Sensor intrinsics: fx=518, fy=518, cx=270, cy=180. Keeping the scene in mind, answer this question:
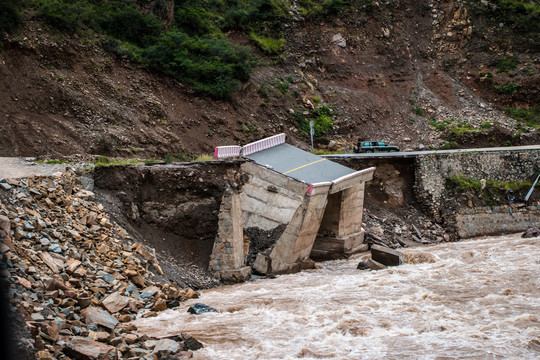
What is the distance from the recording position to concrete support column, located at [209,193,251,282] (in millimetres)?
15992

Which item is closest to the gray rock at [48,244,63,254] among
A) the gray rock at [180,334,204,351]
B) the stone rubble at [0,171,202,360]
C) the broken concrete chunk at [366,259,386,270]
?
the stone rubble at [0,171,202,360]

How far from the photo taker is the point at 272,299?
12.9 meters

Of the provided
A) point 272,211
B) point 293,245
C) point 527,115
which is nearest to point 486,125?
point 527,115

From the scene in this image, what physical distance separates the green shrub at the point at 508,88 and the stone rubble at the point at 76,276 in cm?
3229

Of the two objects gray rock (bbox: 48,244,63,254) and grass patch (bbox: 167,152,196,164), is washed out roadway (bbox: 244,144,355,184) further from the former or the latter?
gray rock (bbox: 48,244,63,254)

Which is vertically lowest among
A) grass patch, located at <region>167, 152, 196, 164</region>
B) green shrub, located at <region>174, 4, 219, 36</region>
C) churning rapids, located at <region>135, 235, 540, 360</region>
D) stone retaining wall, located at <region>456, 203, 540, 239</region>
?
churning rapids, located at <region>135, 235, 540, 360</region>

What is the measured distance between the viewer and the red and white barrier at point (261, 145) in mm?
19456

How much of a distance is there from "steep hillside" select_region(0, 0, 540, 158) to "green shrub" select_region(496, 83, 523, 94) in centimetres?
7

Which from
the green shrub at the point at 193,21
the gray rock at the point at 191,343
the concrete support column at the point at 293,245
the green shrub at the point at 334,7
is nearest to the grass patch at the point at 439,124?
the green shrub at the point at 334,7

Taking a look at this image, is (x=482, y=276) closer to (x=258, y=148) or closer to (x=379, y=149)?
(x=258, y=148)

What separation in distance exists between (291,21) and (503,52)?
16.6 metres

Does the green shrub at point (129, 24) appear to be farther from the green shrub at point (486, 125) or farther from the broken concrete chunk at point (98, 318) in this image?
the broken concrete chunk at point (98, 318)

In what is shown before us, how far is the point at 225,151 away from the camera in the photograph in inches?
729

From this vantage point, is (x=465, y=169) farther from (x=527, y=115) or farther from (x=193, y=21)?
(x=193, y=21)
